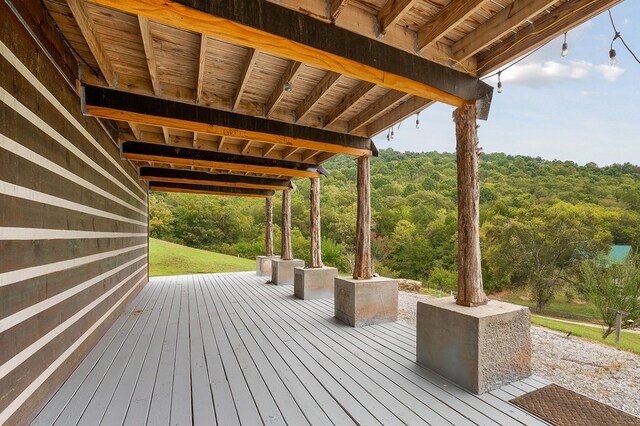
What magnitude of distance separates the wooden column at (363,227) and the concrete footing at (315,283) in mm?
1530

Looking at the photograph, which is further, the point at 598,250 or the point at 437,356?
the point at 598,250

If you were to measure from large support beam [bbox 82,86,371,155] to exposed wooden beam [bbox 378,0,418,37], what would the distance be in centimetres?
215

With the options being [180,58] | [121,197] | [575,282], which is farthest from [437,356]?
[575,282]

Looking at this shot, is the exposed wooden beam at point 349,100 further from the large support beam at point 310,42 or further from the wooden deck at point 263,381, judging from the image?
the wooden deck at point 263,381

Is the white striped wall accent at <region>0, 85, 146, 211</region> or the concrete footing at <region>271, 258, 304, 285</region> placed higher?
the white striped wall accent at <region>0, 85, 146, 211</region>

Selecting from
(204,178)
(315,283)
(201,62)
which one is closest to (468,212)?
(201,62)

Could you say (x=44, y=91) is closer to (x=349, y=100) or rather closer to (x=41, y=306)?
(x=41, y=306)

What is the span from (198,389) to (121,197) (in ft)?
13.2

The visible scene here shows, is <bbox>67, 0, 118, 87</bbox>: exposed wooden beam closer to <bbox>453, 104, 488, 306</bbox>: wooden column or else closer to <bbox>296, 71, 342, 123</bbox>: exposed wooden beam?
<bbox>296, 71, 342, 123</bbox>: exposed wooden beam

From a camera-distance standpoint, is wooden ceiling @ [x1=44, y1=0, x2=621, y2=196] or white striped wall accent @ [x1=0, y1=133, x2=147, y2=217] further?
wooden ceiling @ [x1=44, y1=0, x2=621, y2=196]

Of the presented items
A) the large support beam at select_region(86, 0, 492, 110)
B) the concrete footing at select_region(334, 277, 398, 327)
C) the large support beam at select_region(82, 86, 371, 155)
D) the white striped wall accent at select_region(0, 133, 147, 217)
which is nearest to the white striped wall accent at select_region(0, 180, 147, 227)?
the white striped wall accent at select_region(0, 133, 147, 217)

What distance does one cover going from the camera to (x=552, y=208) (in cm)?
1692

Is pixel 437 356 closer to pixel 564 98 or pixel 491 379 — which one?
pixel 491 379

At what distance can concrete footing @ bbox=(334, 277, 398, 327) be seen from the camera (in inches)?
155
